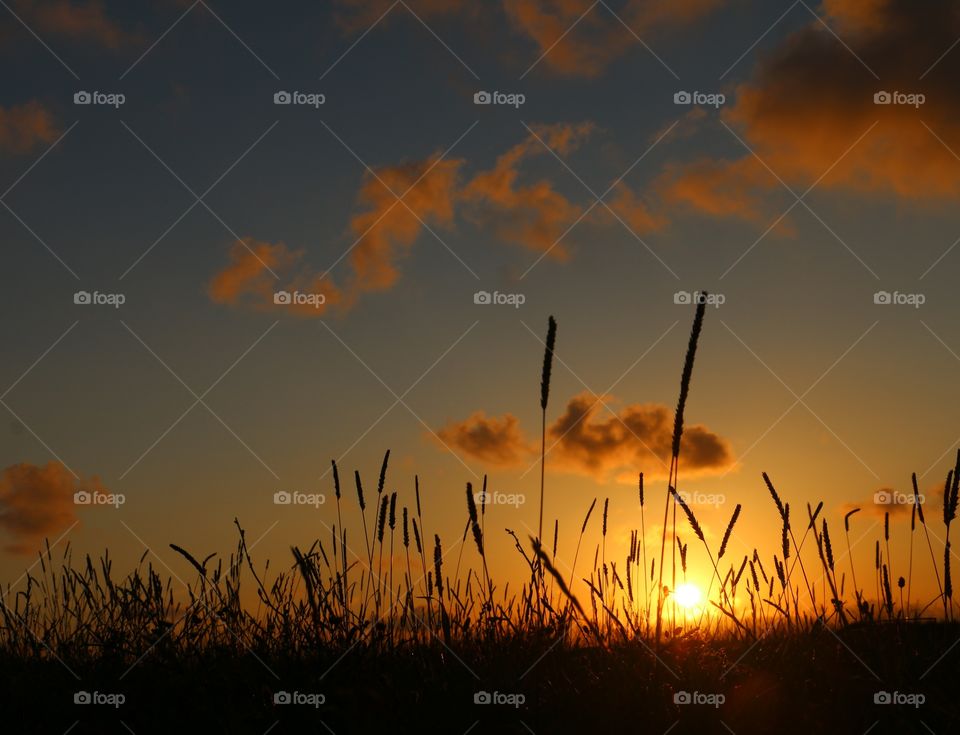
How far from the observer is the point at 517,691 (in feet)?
14.8

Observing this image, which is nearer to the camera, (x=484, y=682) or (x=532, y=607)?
(x=484, y=682)

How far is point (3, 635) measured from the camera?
22.1 feet

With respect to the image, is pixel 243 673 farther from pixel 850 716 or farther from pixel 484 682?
pixel 850 716

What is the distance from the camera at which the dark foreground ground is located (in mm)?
4359

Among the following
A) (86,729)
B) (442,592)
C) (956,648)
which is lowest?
(86,729)

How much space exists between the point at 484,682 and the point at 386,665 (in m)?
0.78

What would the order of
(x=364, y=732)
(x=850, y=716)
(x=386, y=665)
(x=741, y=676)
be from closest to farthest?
(x=364, y=732) → (x=850, y=716) → (x=741, y=676) → (x=386, y=665)

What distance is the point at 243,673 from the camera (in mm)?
5004

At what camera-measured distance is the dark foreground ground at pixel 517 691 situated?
436cm

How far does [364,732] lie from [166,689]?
1.37 metres

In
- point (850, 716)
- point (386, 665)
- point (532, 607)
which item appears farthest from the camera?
point (532, 607)

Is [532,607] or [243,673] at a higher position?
[532,607]

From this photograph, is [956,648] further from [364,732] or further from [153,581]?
[153,581]

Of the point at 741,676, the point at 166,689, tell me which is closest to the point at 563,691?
the point at 741,676
